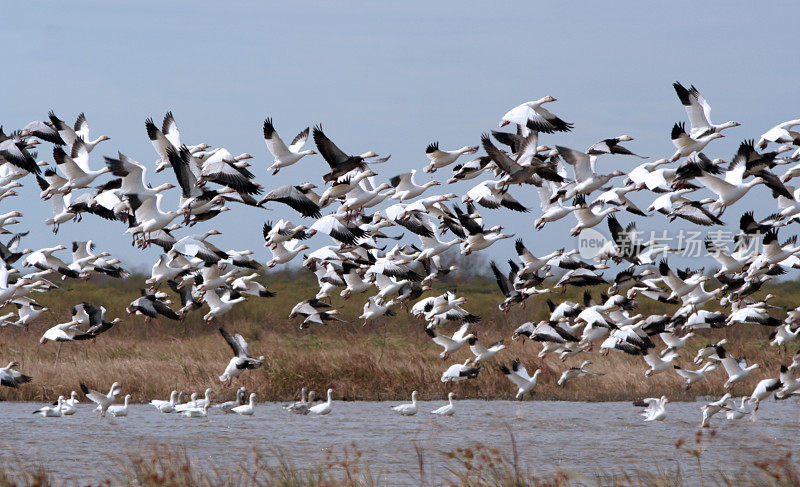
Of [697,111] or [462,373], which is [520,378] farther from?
[697,111]

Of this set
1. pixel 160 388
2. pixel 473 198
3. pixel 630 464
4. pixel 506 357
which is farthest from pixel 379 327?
pixel 630 464

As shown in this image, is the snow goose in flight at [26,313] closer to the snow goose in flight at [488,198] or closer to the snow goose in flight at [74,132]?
the snow goose in flight at [74,132]

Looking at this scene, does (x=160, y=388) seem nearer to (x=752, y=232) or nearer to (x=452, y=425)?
(x=452, y=425)

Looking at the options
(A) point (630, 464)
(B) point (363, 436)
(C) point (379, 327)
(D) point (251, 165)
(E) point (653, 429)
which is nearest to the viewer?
(A) point (630, 464)

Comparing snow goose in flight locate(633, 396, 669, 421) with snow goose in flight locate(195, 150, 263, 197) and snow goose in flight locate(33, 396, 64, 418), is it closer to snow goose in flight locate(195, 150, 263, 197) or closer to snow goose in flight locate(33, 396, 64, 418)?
snow goose in flight locate(195, 150, 263, 197)

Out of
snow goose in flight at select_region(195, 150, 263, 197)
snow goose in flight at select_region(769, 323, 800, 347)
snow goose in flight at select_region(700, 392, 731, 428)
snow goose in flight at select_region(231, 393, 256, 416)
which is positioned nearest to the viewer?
snow goose in flight at select_region(195, 150, 263, 197)

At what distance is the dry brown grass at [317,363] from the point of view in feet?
60.8

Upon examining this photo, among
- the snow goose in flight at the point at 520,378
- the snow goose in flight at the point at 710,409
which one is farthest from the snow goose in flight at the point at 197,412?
the snow goose in flight at the point at 710,409

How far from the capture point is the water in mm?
12523

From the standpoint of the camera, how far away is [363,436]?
14.6 m

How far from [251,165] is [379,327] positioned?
8.74m

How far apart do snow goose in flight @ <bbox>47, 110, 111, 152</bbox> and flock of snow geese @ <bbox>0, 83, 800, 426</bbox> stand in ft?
0.12

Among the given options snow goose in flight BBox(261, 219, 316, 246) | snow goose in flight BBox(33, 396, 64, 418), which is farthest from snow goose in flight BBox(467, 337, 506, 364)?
snow goose in flight BBox(33, 396, 64, 418)

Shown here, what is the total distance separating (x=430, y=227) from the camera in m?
17.2
